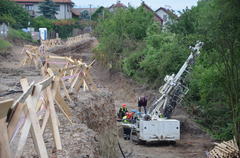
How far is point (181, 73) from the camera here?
26031 millimetres

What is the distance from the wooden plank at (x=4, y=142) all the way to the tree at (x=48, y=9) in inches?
3608

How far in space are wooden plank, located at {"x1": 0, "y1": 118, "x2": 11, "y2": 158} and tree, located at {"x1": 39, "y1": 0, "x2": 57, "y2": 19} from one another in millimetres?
91655

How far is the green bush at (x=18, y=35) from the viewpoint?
65.0m

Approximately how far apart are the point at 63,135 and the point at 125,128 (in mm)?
14562

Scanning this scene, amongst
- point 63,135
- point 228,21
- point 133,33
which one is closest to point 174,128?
point 228,21

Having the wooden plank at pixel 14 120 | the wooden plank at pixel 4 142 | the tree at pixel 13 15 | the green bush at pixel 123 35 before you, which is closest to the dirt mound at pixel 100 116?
the wooden plank at pixel 14 120

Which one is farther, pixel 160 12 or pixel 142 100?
pixel 160 12

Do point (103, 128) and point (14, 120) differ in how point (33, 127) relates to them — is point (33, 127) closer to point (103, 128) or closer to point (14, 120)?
point (14, 120)

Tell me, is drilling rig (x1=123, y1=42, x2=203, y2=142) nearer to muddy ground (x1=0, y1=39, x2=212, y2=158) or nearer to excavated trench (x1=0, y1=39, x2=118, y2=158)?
muddy ground (x1=0, y1=39, x2=212, y2=158)

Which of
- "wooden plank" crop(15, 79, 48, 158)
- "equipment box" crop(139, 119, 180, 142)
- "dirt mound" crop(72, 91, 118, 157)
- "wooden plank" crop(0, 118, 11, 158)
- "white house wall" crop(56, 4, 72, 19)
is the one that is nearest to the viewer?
"wooden plank" crop(0, 118, 11, 158)

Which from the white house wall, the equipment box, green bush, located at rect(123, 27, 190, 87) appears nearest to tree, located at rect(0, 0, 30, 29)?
the white house wall

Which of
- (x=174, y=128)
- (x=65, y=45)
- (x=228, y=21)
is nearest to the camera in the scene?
(x=228, y=21)

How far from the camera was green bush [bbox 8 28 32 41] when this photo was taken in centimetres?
6504

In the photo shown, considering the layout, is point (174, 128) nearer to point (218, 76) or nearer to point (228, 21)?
point (218, 76)
